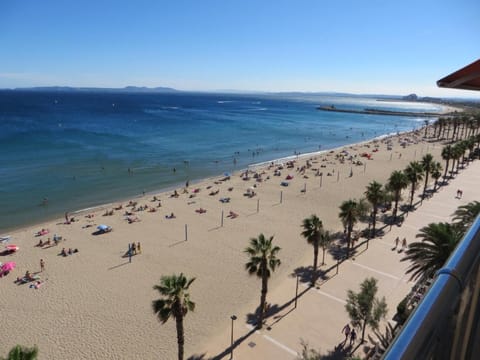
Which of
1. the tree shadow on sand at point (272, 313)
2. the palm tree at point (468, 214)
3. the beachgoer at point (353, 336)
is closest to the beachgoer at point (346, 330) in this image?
the beachgoer at point (353, 336)

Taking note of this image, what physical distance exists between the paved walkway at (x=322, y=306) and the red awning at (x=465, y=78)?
15.4m

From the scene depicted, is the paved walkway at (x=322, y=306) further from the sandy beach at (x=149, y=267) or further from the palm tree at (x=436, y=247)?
the palm tree at (x=436, y=247)

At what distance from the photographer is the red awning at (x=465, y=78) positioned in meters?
3.16

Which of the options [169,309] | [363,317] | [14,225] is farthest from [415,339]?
[14,225]

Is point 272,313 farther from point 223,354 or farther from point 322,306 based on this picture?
point 223,354

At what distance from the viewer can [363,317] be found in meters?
16.3

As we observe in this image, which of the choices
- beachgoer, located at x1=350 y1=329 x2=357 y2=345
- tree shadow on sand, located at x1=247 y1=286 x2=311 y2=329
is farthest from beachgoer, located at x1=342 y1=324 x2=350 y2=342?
tree shadow on sand, located at x1=247 y1=286 x2=311 y2=329

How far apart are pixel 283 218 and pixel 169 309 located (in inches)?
844

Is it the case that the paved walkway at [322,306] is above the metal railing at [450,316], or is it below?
below

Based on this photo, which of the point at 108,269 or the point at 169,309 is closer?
the point at 169,309

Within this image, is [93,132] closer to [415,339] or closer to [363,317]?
[363,317]

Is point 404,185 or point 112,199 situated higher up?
point 404,185

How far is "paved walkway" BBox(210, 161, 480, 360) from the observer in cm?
1650

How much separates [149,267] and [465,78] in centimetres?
2423
